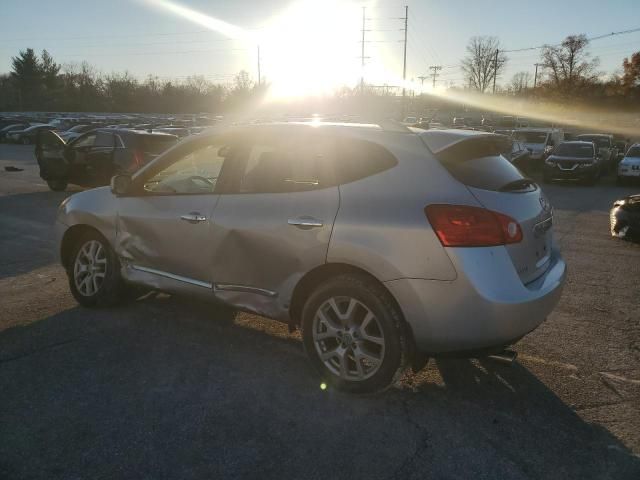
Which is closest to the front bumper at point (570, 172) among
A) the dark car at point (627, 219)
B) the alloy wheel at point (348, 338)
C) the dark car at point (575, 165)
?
the dark car at point (575, 165)

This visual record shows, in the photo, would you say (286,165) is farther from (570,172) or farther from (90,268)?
(570,172)

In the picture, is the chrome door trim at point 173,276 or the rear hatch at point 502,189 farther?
the chrome door trim at point 173,276

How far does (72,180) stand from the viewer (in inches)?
525

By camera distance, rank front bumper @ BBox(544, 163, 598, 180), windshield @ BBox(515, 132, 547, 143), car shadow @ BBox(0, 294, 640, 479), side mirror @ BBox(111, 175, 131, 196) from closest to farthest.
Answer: car shadow @ BBox(0, 294, 640, 479) < side mirror @ BBox(111, 175, 131, 196) < front bumper @ BBox(544, 163, 598, 180) < windshield @ BBox(515, 132, 547, 143)

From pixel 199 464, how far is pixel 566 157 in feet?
62.8

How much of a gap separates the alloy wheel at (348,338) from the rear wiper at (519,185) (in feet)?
3.67

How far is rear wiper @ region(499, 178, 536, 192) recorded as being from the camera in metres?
3.26

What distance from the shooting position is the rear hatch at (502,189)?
308 cm

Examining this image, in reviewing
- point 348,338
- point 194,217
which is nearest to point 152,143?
point 194,217

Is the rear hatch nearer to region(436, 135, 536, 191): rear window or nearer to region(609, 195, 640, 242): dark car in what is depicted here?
region(436, 135, 536, 191): rear window

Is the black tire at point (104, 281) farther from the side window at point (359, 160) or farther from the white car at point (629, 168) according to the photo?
the white car at point (629, 168)

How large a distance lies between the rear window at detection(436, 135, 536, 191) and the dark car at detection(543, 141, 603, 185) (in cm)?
1655

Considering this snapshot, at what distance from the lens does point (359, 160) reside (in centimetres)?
335

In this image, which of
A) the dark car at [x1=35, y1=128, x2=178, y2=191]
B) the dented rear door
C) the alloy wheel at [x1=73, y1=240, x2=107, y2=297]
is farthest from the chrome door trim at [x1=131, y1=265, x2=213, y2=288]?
the dark car at [x1=35, y1=128, x2=178, y2=191]
